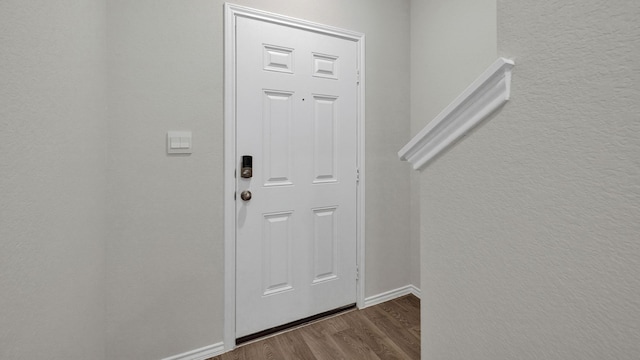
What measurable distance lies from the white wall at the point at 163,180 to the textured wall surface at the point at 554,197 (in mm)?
1381

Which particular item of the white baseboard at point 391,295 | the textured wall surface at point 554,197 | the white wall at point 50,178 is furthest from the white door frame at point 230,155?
the textured wall surface at point 554,197

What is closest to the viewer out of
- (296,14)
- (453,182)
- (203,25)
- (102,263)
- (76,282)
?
(453,182)

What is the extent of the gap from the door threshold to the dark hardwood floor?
3 centimetres

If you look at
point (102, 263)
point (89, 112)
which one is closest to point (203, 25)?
point (89, 112)

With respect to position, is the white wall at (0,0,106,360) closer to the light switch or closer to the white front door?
the light switch

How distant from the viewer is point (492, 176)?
25.8 inches

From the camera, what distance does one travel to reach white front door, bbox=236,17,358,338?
180cm

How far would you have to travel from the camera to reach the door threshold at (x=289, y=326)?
182cm

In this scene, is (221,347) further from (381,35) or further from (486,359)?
(381,35)

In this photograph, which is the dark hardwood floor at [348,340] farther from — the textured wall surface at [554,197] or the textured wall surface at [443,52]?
the textured wall surface at [554,197]

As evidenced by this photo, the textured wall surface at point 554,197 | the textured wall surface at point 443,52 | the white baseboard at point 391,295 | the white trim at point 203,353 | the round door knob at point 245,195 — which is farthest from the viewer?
the white baseboard at point 391,295

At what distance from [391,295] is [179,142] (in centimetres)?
194

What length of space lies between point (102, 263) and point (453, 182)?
64.3 inches

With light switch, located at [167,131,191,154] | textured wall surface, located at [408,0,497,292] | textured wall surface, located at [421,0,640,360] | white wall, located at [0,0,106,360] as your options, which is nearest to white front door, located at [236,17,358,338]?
light switch, located at [167,131,191,154]
